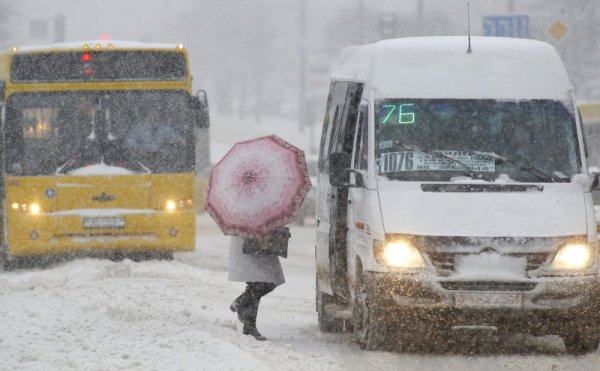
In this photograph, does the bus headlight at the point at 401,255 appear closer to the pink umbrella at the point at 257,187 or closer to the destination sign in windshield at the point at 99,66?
the pink umbrella at the point at 257,187

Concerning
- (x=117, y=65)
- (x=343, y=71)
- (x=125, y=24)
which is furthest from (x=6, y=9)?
(x=125, y=24)

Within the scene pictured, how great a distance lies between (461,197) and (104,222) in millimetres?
10013

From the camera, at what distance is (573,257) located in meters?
10.9

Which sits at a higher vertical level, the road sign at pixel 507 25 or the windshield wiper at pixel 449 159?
the road sign at pixel 507 25

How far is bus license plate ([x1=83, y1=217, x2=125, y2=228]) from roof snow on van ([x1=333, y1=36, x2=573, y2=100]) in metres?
8.69

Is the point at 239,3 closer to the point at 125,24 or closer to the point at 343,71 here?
the point at 125,24

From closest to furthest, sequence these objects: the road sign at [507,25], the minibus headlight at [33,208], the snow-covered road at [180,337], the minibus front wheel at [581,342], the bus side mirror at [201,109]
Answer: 1. the snow-covered road at [180,337]
2. the minibus front wheel at [581,342]
3. the bus side mirror at [201,109]
4. the minibus headlight at [33,208]
5. the road sign at [507,25]

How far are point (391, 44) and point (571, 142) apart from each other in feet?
5.49

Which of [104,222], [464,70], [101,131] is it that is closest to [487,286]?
[464,70]

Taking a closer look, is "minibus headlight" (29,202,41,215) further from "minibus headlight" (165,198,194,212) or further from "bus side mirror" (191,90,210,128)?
"bus side mirror" (191,90,210,128)

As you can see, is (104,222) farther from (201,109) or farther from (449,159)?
(449,159)

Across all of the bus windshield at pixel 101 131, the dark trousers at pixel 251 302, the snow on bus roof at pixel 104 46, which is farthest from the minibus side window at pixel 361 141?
the snow on bus roof at pixel 104 46

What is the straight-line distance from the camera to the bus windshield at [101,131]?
64.8 ft

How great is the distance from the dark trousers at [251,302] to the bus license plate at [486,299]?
73.5 inches
